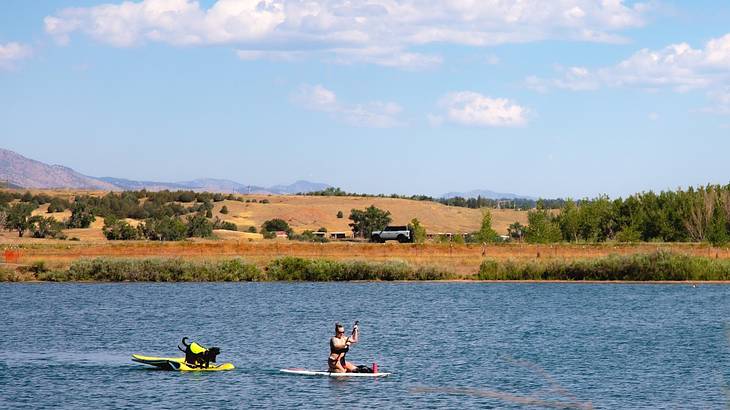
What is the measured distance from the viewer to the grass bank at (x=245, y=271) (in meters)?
86.6

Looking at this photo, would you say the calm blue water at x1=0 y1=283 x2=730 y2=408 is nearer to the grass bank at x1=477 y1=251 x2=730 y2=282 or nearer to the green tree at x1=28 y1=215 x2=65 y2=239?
the grass bank at x1=477 y1=251 x2=730 y2=282

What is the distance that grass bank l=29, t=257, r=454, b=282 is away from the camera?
86625 mm

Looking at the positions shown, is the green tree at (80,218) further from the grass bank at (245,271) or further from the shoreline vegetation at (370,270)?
the grass bank at (245,271)

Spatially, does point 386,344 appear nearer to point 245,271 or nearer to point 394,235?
point 245,271

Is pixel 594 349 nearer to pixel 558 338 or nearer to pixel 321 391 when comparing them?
pixel 558 338

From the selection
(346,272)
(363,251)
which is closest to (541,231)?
(363,251)

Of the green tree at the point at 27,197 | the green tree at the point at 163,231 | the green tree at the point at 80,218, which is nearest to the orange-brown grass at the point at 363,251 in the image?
the green tree at the point at 163,231

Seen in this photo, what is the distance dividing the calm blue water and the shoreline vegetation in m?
3.83

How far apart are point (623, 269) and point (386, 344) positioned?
132 feet

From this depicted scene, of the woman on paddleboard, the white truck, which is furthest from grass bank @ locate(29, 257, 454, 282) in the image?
the woman on paddleboard

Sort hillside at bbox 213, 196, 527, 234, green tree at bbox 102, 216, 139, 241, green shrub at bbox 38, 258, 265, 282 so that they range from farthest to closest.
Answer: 1. hillside at bbox 213, 196, 527, 234
2. green tree at bbox 102, 216, 139, 241
3. green shrub at bbox 38, 258, 265, 282

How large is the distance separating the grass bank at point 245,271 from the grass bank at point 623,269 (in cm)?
436

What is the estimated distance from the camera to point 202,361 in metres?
41.6

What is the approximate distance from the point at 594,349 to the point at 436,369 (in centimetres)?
958
